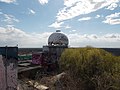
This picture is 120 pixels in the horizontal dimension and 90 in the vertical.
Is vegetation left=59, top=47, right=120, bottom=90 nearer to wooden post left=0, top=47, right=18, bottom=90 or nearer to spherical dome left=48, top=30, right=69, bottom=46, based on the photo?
wooden post left=0, top=47, right=18, bottom=90

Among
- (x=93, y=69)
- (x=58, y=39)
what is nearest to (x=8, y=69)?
(x=93, y=69)

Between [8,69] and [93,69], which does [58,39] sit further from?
[8,69]

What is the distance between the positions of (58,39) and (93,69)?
772 inches

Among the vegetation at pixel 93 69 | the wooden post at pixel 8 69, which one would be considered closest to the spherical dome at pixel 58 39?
the vegetation at pixel 93 69

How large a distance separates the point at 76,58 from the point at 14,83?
441 inches

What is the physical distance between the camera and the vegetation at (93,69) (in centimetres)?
1280

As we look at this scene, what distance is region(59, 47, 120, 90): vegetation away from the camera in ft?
42.0

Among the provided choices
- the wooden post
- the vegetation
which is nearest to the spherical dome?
the vegetation

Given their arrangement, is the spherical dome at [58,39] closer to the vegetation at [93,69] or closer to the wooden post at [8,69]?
the vegetation at [93,69]

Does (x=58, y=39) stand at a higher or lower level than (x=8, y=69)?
higher

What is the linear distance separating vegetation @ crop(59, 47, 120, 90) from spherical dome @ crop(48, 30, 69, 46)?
17.3m

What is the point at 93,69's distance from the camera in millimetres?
14836

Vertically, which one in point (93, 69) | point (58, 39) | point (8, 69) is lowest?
point (93, 69)

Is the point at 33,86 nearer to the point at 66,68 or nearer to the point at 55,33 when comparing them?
the point at 66,68
